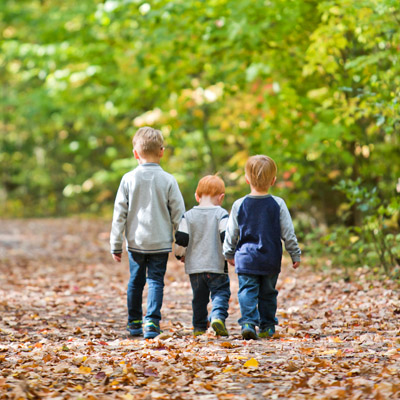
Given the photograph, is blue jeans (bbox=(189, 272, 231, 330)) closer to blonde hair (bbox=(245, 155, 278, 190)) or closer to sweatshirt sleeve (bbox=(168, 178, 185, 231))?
sweatshirt sleeve (bbox=(168, 178, 185, 231))

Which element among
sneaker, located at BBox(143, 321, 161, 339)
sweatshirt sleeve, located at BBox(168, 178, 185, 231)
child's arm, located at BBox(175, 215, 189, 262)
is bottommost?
sneaker, located at BBox(143, 321, 161, 339)

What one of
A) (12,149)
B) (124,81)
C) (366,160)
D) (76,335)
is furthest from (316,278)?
(12,149)

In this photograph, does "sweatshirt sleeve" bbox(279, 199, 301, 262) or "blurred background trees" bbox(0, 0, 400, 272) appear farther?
"blurred background trees" bbox(0, 0, 400, 272)

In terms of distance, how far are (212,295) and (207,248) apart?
0.40 m

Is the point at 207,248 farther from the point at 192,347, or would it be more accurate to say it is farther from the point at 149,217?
the point at 192,347

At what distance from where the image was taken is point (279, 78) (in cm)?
988

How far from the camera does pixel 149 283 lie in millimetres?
5352

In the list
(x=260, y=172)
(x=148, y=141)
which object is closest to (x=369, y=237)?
(x=260, y=172)

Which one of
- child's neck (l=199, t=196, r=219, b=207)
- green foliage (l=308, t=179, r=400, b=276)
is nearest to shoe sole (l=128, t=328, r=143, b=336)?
child's neck (l=199, t=196, r=219, b=207)

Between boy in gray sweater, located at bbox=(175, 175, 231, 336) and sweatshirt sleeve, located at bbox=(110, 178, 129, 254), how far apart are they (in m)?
0.48

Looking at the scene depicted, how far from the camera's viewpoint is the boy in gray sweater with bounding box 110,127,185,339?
5258mm

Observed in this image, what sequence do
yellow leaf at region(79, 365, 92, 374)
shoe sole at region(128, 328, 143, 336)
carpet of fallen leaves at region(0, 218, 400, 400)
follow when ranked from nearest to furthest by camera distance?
carpet of fallen leaves at region(0, 218, 400, 400)
yellow leaf at region(79, 365, 92, 374)
shoe sole at region(128, 328, 143, 336)

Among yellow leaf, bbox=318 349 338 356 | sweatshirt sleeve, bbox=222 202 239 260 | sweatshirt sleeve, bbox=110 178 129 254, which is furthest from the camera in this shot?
sweatshirt sleeve, bbox=110 178 129 254

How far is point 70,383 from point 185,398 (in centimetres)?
75
